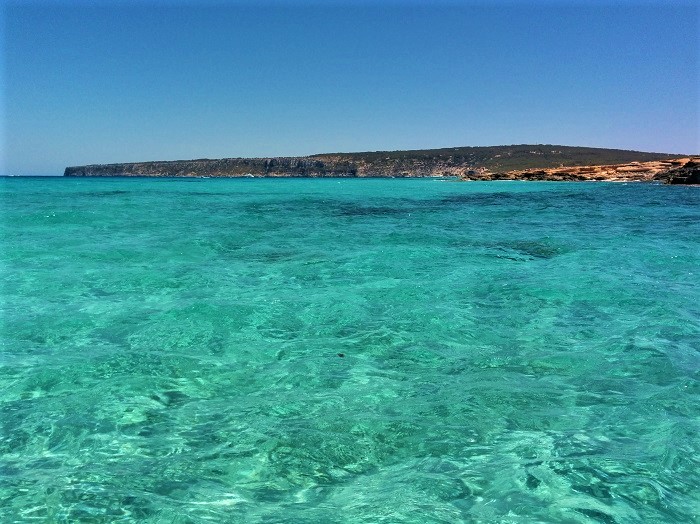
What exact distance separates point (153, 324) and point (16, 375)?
215 centimetres

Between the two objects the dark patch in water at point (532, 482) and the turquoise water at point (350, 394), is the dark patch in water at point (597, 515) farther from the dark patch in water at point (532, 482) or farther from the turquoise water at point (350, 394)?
the dark patch in water at point (532, 482)

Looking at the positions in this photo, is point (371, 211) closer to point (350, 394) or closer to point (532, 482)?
point (350, 394)

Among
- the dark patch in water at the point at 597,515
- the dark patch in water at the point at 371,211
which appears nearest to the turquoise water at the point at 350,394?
the dark patch in water at the point at 597,515

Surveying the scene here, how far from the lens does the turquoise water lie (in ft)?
11.8

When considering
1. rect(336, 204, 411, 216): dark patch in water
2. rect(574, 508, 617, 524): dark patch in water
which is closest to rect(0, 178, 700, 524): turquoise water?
rect(574, 508, 617, 524): dark patch in water

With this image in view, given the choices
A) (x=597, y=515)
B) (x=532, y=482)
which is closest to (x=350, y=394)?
(x=532, y=482)

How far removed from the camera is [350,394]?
5289 mm

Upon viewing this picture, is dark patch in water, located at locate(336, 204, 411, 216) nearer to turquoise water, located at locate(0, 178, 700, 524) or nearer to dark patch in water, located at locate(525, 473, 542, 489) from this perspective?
turquoise water, located at locate(0, 178, 700, 524)

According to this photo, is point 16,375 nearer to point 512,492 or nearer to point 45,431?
Result: point 45,431

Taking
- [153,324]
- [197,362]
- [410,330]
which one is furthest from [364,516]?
[153,324]

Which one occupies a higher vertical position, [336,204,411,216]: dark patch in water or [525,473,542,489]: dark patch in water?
[336,204,411,216]: dark patch in water

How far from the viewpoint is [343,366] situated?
6074 millimetres

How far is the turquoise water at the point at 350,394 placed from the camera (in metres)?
3.59

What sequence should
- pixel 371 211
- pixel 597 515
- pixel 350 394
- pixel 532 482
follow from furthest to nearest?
pixel 371 211 → pixel 350 394 → pixel 532 482 → pixel 597 515
